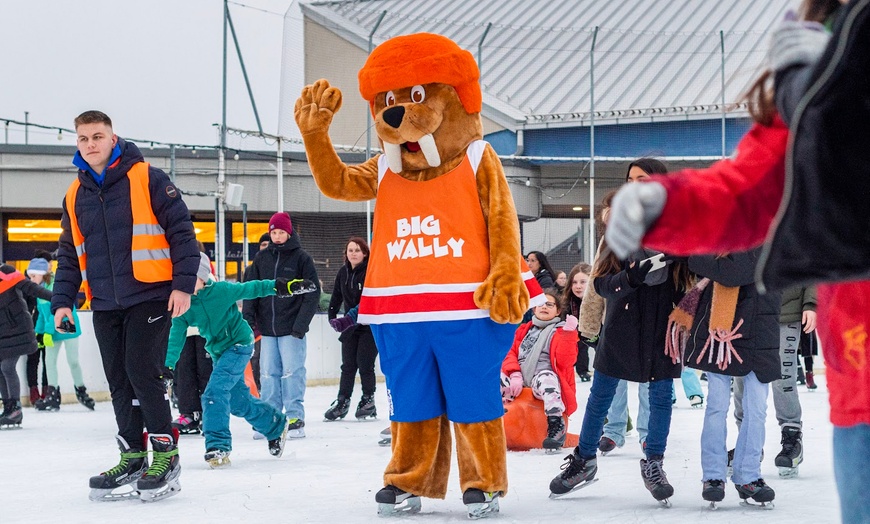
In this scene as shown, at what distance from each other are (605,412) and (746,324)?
2.22 ft

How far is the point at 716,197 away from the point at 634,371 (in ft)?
9.45

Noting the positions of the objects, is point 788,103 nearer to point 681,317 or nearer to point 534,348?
point 681,317

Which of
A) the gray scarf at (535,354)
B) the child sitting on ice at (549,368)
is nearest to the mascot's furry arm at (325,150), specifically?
the child sitting on ice at (549,368)

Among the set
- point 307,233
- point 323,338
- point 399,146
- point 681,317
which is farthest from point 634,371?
point 307,233

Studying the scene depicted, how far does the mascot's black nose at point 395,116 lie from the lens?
4.12m

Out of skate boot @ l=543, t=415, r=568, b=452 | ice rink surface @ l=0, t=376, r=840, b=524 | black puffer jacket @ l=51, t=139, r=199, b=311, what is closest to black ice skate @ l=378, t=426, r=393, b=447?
ice rink surface @ l=0, t=376, r=840, b=524

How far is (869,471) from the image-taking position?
1.59m

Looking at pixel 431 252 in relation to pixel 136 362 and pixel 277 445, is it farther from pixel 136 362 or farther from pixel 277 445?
pixel 277 445

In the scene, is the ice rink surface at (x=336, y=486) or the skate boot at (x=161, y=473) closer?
the ice rink surface at (x=336, y=486)

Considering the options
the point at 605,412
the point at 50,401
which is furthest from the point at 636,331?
the point at 50,401

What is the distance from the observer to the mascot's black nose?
4.12 metres

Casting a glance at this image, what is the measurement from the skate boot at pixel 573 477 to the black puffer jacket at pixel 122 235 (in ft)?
5.70

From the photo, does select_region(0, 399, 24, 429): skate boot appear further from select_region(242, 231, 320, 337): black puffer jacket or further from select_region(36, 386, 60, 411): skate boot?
select_region(242, 231, 320, 337): black puffer jacket

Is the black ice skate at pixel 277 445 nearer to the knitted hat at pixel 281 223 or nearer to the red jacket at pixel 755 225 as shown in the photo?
the knitted hat at pixel 281 223
